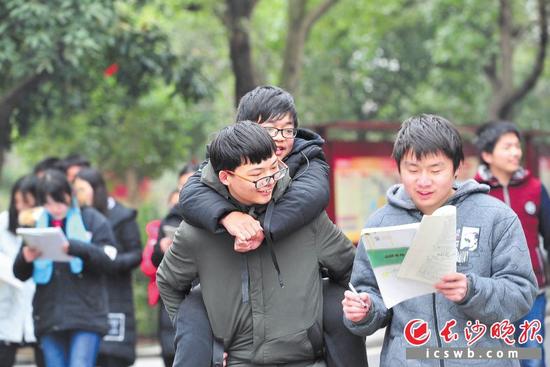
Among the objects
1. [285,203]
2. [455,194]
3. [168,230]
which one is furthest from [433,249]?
[168,230]

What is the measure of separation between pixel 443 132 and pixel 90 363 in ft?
11.6

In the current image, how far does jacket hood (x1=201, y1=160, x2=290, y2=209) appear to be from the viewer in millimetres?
3658

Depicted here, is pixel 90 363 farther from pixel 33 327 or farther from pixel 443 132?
pixel 443 132

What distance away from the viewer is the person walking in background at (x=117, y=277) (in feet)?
24.0

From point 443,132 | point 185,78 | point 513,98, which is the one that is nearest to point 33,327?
point 443,132

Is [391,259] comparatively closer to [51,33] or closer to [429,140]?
[429,140]

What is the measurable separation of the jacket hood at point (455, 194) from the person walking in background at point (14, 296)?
3.74m

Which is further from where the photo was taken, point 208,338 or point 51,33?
point 51,33

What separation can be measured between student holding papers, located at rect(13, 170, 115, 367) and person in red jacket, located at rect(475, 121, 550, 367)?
2502 mm

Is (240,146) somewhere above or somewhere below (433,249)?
above

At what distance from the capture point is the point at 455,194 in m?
3.60

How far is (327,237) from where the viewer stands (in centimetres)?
372

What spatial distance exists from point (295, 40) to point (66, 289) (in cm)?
690

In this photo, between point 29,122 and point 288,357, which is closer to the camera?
point 288,357
